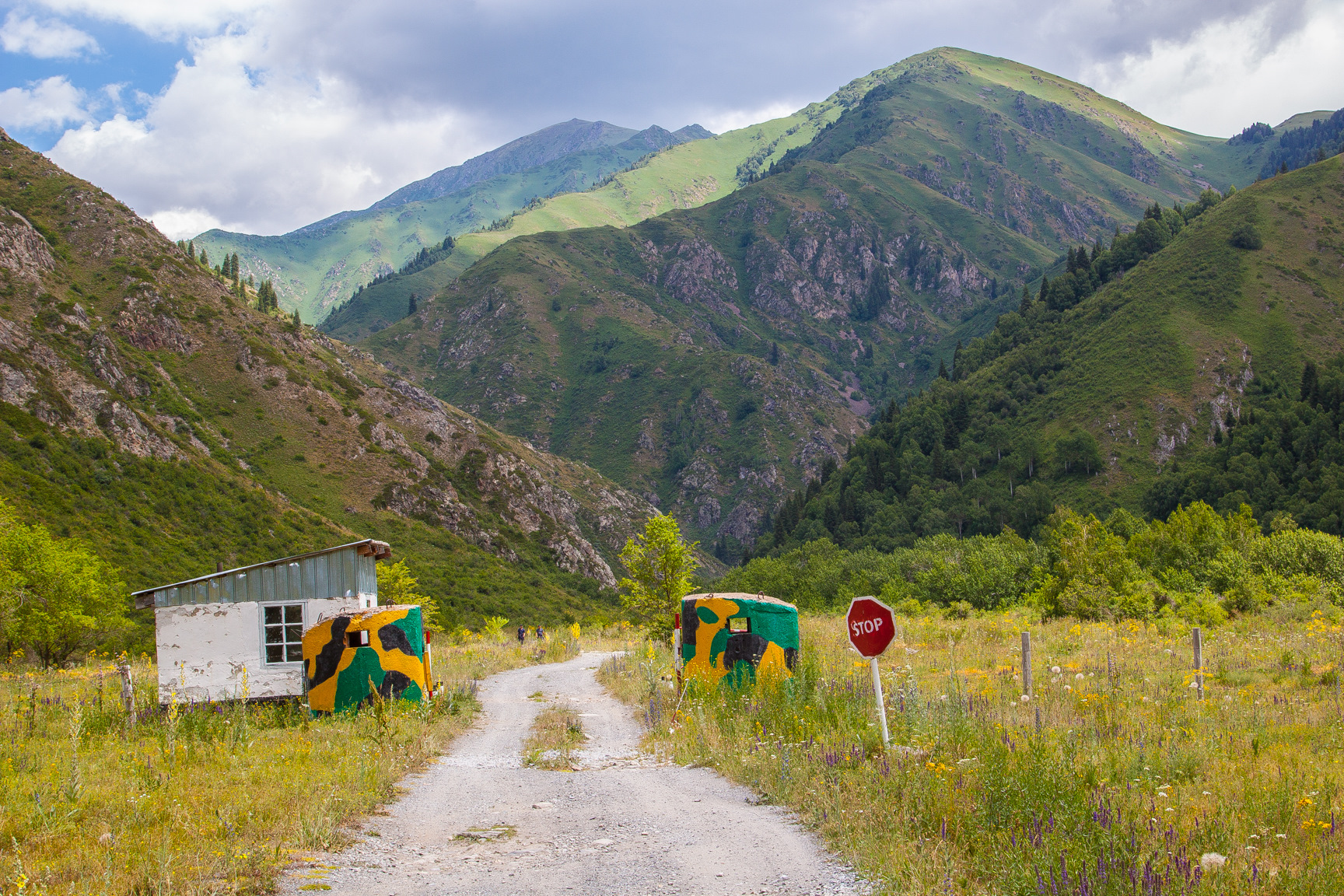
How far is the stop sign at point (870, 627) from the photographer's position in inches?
390

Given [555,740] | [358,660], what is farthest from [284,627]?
[555,740]

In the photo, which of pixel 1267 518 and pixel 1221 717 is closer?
pixel 1221 717

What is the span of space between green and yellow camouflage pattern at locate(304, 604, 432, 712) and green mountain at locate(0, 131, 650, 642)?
4496 centimetres

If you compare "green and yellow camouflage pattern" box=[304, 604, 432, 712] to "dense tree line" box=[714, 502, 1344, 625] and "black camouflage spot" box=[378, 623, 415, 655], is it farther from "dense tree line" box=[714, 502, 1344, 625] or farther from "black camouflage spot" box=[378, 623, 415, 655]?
"dense tree line" box=[714, 502, 1344, 625]

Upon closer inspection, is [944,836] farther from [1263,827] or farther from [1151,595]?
[1151,595]

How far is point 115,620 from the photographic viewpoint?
3825 cm

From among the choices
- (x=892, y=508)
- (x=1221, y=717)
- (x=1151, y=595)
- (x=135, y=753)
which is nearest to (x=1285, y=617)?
(x=1151, y=595)

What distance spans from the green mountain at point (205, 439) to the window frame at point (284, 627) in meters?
42.4

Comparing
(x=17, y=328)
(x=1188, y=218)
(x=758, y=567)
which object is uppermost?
(x=1188, y=218)

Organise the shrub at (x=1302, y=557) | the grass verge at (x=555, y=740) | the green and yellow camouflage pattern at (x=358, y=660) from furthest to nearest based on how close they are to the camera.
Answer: the shrub at (x=1302, y=557), the green and yellow camouflage pattern at (x=358, y=660), the grass verge at (x=555, y=740)

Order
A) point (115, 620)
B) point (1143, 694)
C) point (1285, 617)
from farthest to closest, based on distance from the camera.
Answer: point (115, 620), point (1285, 617), point (1143, 694)

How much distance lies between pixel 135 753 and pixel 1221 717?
1716 centimetres

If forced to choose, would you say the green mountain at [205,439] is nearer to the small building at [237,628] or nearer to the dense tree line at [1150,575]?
A: the small building at [237,628]

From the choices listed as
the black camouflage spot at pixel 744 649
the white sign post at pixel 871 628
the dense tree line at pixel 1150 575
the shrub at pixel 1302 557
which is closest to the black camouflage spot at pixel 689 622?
the black camouflage spot at pixel 744 649
